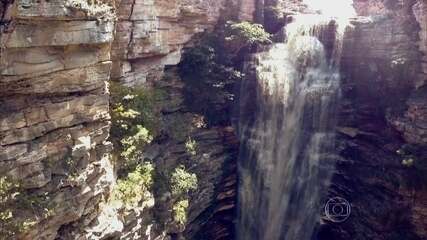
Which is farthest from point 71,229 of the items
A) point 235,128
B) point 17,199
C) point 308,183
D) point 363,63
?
point 363,63

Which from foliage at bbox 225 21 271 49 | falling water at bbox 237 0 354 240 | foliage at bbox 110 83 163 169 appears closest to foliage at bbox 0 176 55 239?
foliage at bbox 110 83 163 169

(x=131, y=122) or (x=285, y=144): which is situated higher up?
(x=131, y=122)

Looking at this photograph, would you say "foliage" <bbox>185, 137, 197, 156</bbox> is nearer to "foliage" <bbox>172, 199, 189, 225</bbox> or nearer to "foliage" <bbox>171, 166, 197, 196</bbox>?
"foliage" <bbox>171, 166, 197, 196</bbox>

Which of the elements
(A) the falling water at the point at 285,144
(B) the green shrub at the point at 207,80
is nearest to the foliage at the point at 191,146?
(B) the green shrub at the point at 207,80

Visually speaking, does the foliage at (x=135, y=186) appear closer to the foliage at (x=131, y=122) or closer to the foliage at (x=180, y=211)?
the foliage at (x=131, y=122)

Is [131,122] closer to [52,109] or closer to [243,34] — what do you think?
[52,109]

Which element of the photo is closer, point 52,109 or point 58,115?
point 52,109

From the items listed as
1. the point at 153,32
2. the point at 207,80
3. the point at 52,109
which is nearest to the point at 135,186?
the point at 52,109
